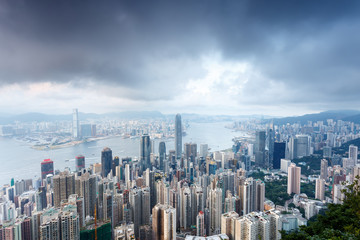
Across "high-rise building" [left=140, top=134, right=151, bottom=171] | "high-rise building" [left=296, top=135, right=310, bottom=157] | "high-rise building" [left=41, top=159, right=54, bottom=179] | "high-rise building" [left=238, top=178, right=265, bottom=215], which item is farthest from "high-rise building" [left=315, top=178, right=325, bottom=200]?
"high-rise building" [left=41, top=159, right=54, bottom=179]

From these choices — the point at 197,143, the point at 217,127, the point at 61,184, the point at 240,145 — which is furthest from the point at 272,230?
the point at 217,127

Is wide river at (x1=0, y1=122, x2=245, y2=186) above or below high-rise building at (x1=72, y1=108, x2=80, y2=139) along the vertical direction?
below

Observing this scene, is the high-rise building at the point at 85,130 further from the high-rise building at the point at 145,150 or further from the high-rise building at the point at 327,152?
the high-rise building at the point at 327,152

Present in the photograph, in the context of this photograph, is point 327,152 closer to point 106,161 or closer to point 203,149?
point 203,149

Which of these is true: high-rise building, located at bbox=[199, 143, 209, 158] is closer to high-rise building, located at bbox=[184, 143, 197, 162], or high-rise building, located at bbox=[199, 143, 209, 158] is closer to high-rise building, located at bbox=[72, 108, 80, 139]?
high-rise building, located at bbox=[184, 143, 197, 162]

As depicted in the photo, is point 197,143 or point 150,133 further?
point 197,143

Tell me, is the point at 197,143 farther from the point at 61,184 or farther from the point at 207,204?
the point at 61,184
